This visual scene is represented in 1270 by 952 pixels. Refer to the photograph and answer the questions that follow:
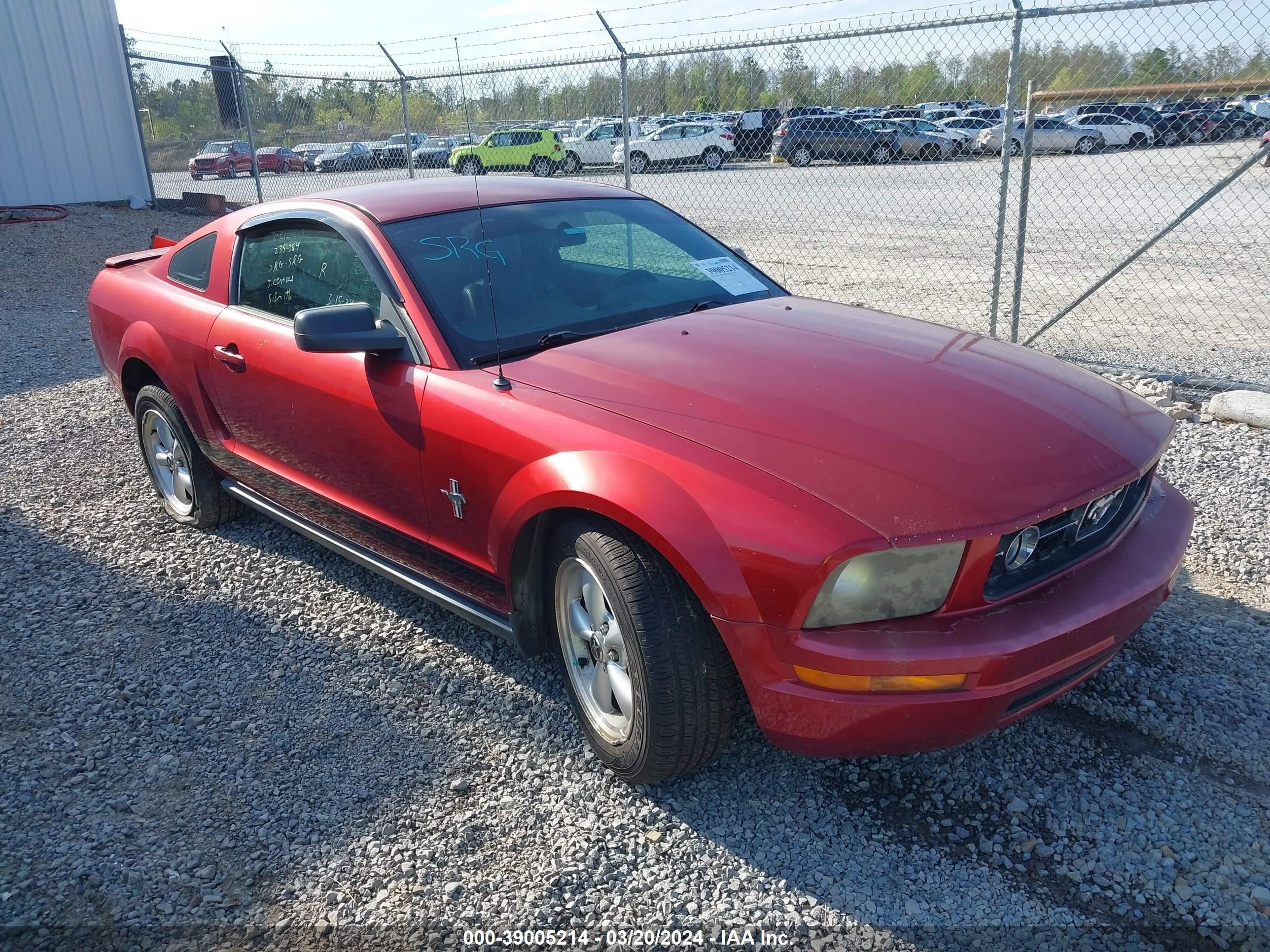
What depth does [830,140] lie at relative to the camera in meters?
12.3

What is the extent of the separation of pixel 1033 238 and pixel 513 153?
7.35 meters

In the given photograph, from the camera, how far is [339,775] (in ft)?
9.30

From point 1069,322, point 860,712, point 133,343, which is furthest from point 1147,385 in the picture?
point 133,343

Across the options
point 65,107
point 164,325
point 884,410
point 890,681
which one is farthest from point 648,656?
point 65,107

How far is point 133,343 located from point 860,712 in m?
3.82

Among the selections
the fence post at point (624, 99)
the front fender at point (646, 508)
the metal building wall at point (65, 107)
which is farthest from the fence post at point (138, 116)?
the front fender at point (646, 508)

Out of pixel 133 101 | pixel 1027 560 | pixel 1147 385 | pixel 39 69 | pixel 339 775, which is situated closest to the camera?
pixel 1027 560

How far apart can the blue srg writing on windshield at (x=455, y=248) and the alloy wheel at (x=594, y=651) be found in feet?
4.09

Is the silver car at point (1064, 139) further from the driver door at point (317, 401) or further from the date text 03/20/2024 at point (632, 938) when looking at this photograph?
the date text 03/20/2024 at point (632, 938)

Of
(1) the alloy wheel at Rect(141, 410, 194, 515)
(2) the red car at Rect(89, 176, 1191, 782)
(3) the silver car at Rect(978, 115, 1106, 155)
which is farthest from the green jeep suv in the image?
(2) the red car at Rect(89, 176, 1191, 782)

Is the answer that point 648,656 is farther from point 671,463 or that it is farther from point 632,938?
point 632,938

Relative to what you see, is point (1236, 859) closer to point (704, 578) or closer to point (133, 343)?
point (704, 578)

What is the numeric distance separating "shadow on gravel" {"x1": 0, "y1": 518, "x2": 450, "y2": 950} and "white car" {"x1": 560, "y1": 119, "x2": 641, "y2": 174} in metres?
10.3

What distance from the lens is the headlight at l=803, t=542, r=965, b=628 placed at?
85.7 inches
